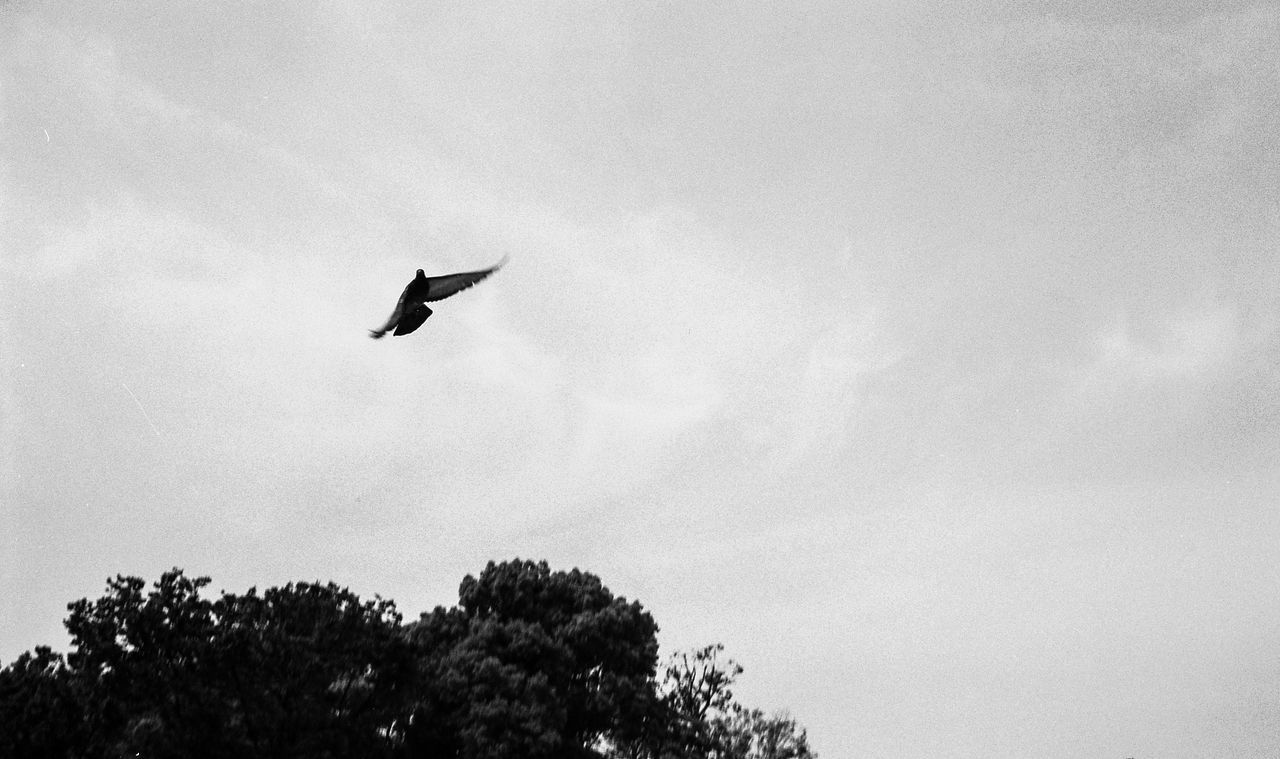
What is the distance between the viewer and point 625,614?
39.9m

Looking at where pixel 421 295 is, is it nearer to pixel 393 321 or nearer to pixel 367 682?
pixel 393 321

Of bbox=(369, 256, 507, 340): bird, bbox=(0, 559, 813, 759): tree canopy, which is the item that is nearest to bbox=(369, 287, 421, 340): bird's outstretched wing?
bbox=(369, 256, 507, 340): bird

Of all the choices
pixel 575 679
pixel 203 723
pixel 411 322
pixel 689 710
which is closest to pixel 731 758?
pixel 689 710

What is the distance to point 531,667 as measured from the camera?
38.0 metres

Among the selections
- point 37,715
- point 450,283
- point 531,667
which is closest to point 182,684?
point 37,715

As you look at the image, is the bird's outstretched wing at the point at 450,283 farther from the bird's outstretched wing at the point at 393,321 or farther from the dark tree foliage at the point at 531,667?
the dark tree foliage at the point at 531,667

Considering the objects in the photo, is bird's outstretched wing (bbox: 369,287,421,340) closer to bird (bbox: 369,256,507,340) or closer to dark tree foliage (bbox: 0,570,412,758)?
bird (bbox: 369,256,507,340)

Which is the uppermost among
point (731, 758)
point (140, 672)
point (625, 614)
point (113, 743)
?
point (625, 614)

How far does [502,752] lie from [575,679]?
594cm

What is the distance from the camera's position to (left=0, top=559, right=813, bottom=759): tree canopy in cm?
2886

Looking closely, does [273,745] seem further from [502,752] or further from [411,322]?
[411,322]

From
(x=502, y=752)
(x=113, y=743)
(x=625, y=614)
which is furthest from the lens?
(x=625, y=614)

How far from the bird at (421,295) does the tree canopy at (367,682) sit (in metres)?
21.0

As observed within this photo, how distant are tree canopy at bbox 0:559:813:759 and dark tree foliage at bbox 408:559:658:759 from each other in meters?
0.05
